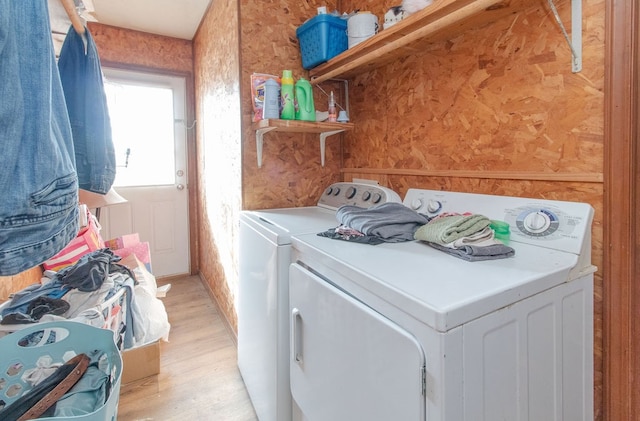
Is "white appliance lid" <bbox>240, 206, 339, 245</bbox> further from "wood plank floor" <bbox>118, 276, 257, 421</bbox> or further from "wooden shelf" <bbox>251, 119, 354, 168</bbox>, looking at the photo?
"wood plank floor" <bbox>118, 276, 257, 421</bbox>

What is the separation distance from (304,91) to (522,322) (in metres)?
1.46

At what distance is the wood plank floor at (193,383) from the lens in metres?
1.63

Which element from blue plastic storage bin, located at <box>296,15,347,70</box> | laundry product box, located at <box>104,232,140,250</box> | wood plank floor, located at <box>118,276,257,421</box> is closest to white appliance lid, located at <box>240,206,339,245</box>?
blue plastic storage bin, located at <box>296,15,347,70</box>

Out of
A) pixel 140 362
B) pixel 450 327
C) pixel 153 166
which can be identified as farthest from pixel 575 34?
pixel 153 166

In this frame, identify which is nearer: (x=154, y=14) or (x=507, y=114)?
(x=507, y=114)

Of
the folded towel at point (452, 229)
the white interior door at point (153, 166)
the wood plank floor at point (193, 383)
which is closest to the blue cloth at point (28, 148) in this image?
the folded towel at point (452, 229)

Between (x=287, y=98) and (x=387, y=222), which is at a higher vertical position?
(x=287, y=98)

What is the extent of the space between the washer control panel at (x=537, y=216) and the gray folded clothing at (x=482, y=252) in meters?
0.15

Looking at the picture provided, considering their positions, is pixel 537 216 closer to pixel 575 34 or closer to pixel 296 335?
pixel 575 34

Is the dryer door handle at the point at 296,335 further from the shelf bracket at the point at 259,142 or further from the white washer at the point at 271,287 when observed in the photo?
the shelf bracket at the point at 259,142

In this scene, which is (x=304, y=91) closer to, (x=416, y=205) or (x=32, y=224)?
(x=416, y=205)

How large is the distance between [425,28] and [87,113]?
125cm

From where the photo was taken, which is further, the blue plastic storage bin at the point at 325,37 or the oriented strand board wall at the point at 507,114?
the blue plastic storage bin at the point at 325,37

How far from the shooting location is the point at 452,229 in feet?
3.24
